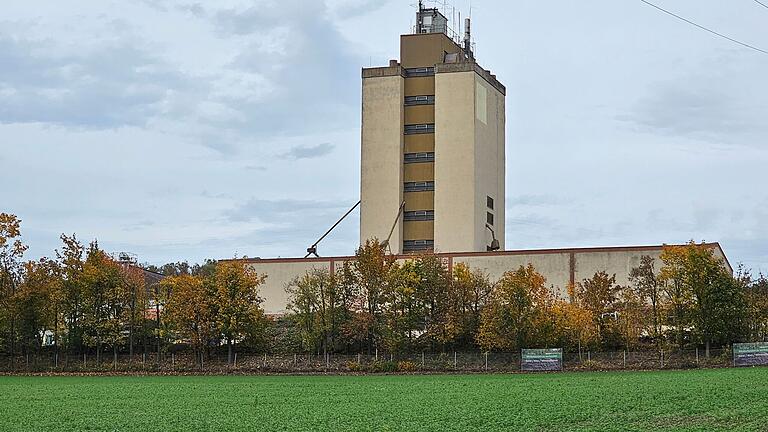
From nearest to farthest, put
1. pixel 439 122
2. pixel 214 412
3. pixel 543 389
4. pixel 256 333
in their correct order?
pixel 214 412 < pixel 543 389 < pixel 256 333 < pixel 439 122

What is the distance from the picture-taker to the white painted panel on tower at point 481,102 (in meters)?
99.1

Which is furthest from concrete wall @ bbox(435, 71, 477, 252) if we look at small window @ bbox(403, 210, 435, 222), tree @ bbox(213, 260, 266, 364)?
tree @ bbox(213, 260, 266, 364)

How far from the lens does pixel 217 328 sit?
80.2 m

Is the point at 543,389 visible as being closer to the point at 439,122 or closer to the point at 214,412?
the point at 214,412

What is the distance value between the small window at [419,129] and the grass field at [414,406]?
5063cm

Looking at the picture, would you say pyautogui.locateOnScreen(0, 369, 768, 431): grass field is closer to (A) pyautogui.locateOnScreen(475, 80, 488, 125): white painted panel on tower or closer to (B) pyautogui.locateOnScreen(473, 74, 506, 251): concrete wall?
(B) pyautogui.locateOnScreen(473, 74, 506, 251): concrete wall

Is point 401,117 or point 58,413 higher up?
point 401,117

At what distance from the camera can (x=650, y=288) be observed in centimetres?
7831

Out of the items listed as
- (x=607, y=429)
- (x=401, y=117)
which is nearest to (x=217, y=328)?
(x=401, y=117)

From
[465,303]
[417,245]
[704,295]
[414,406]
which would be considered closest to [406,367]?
[465,303]

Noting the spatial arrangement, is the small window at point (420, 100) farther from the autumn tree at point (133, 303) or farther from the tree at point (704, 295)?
the tree at point (704, 295)

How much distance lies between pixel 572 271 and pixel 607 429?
57.9 meters

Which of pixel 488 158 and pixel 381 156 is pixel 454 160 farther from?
pixel 381 156

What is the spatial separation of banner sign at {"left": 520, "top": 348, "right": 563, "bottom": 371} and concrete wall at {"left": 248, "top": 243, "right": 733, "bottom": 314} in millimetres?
16364
